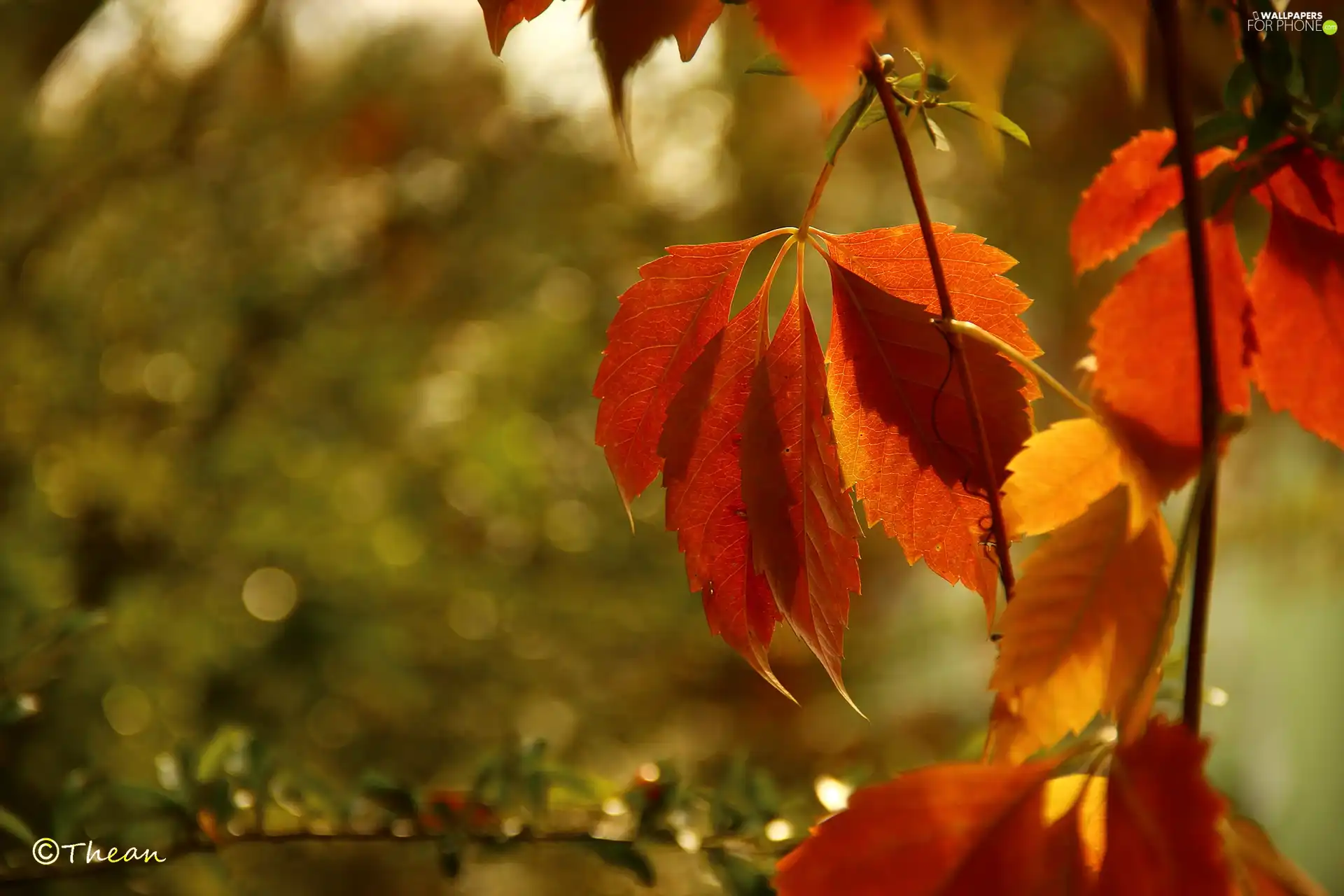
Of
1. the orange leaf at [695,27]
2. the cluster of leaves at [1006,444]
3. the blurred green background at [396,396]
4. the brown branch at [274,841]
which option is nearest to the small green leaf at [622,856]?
the brown branch at [274,841]

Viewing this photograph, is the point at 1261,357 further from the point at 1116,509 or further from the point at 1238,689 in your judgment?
the point at 1238,689

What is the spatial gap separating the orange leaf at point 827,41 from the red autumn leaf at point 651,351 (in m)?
0.08

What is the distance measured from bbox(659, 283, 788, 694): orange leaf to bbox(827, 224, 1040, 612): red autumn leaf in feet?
0.07

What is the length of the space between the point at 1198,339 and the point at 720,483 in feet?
0.30

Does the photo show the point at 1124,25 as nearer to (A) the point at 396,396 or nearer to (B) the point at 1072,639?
(B) the point at 1072,639

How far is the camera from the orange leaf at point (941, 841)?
0.14 meters

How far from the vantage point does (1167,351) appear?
19 centimetres

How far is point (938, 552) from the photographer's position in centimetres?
19

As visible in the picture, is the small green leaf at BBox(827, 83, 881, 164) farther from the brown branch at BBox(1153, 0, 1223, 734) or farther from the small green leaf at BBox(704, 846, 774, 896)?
the small green leaf at BBox(704, 846, 774, 896)

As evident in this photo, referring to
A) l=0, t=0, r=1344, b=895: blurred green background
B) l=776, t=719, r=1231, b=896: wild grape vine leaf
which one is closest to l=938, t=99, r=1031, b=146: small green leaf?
l=776, t=719, r=1231, b=896: wild grape vine leaf

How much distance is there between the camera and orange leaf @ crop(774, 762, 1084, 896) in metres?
0.14

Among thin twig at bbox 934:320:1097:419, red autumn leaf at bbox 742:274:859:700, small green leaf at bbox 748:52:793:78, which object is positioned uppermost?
small green leaf at bbox 748:52:793:78

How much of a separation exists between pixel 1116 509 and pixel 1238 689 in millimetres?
2255

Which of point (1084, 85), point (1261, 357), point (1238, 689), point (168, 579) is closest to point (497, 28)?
point (1261, 357)
